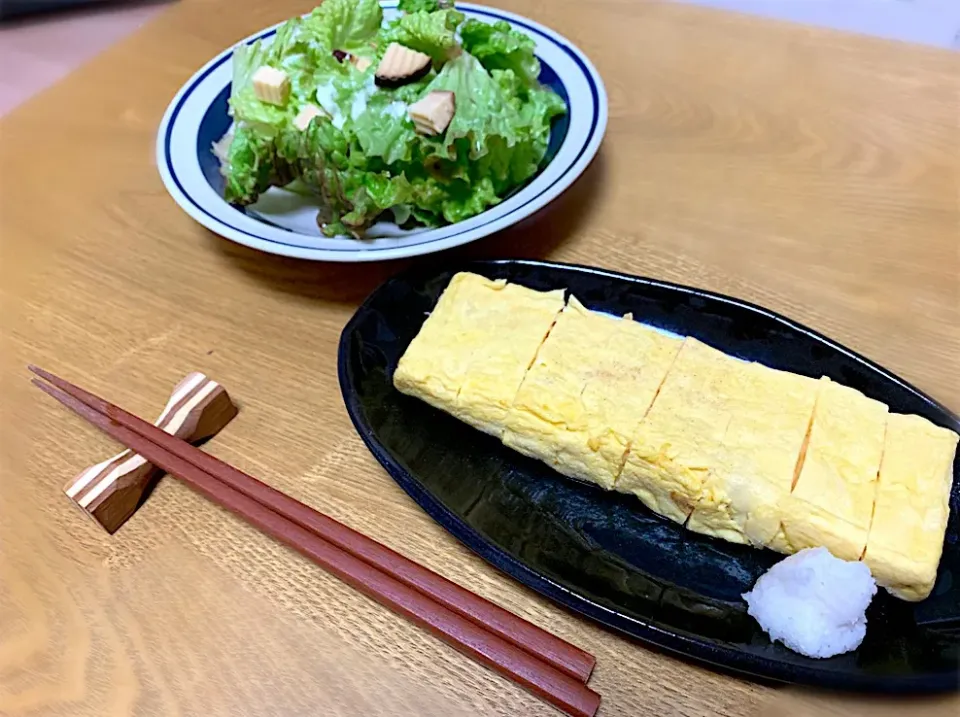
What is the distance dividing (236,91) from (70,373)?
719 mm

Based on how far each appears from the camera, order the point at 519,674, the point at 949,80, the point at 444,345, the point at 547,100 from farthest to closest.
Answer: the point at 949,80 < the point at 547,100 < the point at 444,345 < the point at 519,674

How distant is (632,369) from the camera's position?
1.26 m

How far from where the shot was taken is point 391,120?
1.52 metres

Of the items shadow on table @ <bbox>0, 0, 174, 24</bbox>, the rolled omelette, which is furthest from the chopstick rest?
shadow on table @ <bbox>0, 0, 174, 24</bbox>

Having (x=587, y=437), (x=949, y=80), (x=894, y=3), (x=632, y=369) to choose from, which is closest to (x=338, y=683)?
(x=587, y=437)

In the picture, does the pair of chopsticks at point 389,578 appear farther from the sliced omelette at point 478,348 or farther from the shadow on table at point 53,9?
the shadow on table at point 53,9

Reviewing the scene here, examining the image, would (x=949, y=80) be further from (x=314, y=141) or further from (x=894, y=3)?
(x=314, y=141)

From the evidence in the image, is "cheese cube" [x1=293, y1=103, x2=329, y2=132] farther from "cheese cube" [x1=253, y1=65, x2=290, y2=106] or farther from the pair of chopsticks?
the pair of chopsticks

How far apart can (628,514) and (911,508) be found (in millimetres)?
395

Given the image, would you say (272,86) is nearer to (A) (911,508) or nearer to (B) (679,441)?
(B) (679,441)

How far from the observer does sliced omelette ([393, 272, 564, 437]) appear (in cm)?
127

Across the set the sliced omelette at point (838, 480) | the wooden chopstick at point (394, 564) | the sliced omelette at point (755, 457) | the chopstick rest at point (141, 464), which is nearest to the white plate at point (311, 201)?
the chopstick rest at point (141, 464)

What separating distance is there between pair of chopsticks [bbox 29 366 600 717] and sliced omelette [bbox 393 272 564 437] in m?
0.27

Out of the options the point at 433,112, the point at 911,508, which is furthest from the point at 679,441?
the point at 433,112
